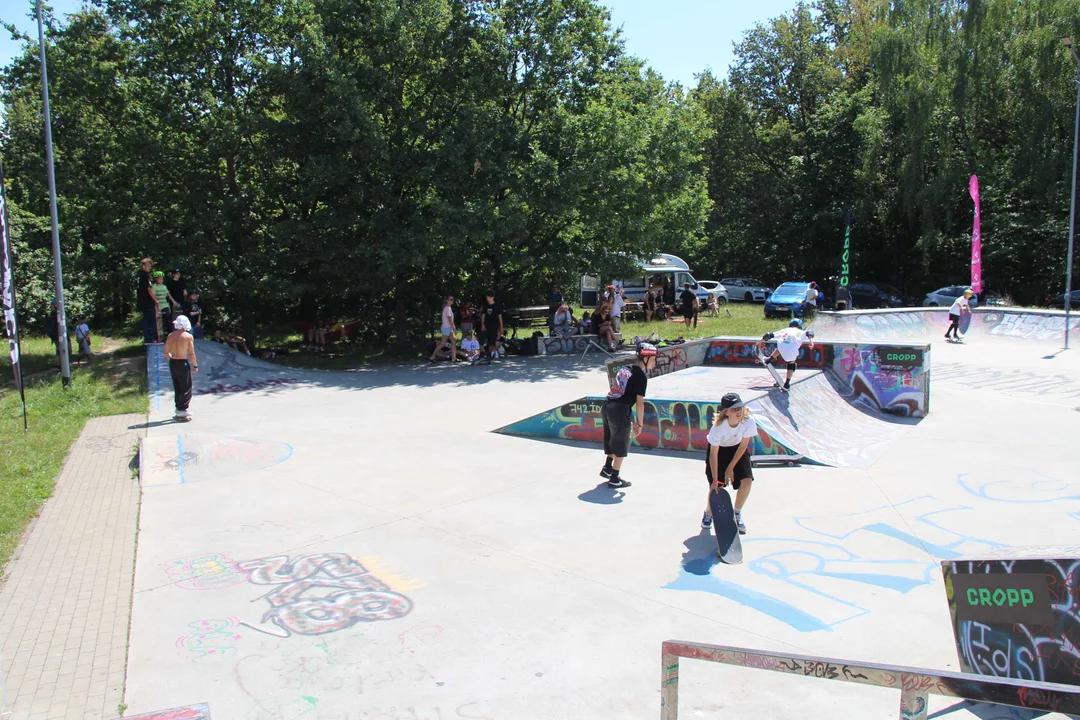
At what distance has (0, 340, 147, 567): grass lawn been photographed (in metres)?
8.15

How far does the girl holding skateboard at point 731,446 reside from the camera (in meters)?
6.85

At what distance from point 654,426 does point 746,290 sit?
3346cm

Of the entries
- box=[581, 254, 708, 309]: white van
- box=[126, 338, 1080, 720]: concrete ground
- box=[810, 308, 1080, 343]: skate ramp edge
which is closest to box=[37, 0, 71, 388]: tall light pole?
box=[126, 338, 1080, 720]: concrete ground

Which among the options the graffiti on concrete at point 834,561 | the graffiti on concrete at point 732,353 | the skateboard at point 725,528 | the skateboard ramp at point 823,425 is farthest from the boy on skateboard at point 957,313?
the skateboard at point 725,528

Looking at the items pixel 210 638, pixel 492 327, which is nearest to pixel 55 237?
pixel 492 327

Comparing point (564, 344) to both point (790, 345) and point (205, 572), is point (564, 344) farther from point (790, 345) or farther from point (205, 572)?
point (205, 572)

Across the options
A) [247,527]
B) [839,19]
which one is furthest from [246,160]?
[839,19]

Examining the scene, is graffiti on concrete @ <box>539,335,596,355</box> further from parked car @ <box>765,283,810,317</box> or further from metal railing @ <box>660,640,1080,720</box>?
metal railing @ <box>660,640,1080,720</box>

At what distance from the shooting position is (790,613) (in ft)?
18.5

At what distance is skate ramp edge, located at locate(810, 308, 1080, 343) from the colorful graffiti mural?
12.8 metres

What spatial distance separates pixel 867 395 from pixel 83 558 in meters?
11.8

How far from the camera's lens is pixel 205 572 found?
641 cm

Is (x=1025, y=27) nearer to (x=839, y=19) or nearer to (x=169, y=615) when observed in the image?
(x=839, y=19)

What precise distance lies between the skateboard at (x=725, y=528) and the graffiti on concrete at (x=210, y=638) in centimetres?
385
